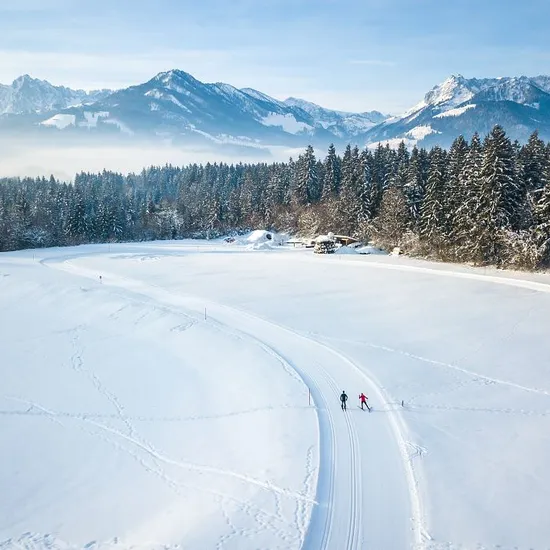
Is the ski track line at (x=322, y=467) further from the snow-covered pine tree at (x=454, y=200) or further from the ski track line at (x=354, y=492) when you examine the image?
the snow-covered pine tree at (x=454, y=200)

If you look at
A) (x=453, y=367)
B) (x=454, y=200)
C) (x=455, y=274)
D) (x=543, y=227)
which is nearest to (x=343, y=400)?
(x=453, y=367)

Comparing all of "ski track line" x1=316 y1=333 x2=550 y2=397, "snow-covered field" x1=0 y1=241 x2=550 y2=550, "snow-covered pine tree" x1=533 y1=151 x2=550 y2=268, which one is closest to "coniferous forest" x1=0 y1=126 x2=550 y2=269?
"snow-covered pine tree" x1=533 y1=151 x2=550 y2=268

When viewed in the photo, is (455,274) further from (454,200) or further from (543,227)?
(454,200)

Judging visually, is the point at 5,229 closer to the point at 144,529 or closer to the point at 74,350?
the point at 74,350

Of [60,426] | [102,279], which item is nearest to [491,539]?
[60,426]

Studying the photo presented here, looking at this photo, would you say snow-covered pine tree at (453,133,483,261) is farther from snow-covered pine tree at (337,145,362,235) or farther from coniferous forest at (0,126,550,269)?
snow-covered pine tree at (337,145,362,235)

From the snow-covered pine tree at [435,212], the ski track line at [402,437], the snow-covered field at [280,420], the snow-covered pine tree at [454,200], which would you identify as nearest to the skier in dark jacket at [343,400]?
the snow-covered field at [280,420]
